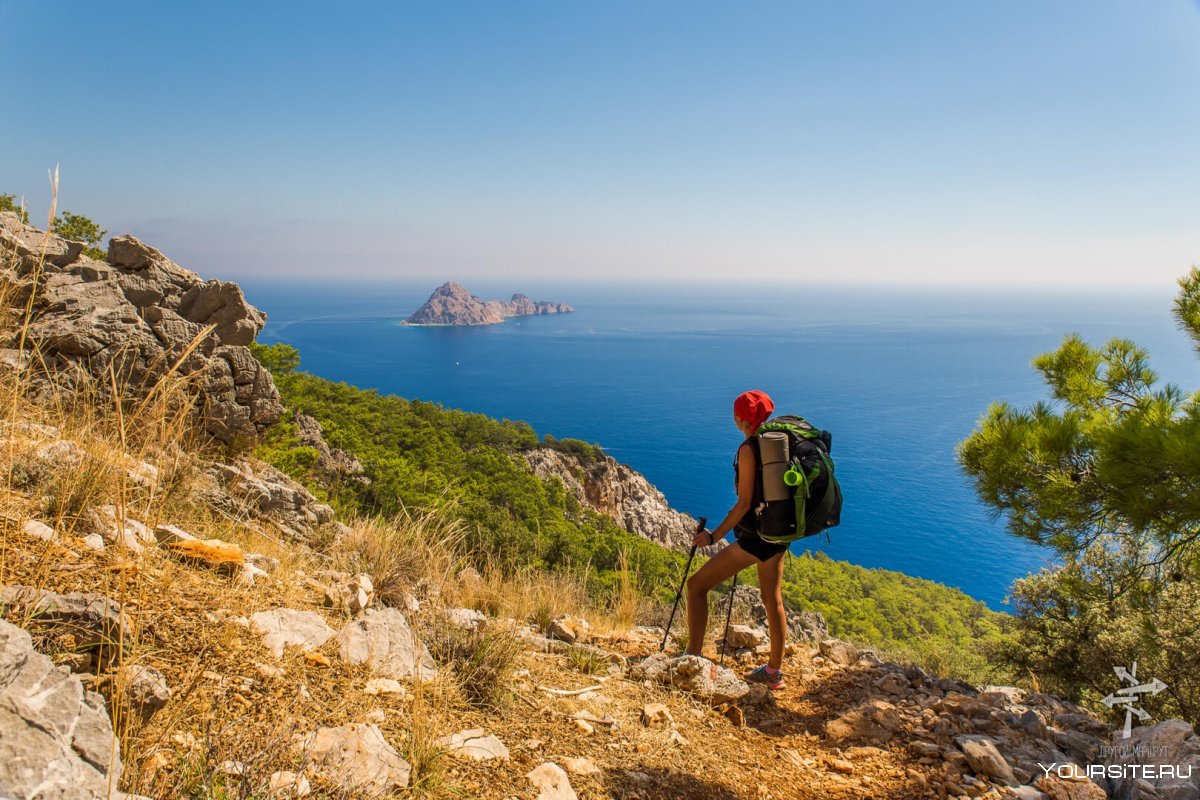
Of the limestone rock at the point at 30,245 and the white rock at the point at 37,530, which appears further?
the limestone rock at the point at 30,245

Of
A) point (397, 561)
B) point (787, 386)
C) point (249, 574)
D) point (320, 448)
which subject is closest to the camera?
point (249, 574)

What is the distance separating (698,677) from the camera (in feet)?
11.6

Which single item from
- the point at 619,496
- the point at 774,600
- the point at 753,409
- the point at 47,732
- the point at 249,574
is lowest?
the point at 619,496

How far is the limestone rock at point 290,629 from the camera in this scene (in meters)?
2.48

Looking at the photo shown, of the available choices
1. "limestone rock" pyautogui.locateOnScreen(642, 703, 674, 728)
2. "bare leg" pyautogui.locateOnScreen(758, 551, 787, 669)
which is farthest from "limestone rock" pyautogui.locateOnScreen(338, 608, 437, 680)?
"bare leg" pyautogui.locateOnScreen(758, 551, 787, 669)

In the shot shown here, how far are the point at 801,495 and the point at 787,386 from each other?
257 feet

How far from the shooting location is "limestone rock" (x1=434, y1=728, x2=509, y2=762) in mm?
2215

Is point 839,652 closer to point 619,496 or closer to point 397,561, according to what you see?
point 397,561

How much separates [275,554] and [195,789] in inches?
91.4

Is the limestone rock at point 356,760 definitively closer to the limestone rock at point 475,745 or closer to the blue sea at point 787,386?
the limestone rock at point 475,745

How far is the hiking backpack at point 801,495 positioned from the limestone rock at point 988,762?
1154mm

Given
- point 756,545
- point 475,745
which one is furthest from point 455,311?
point 475,745

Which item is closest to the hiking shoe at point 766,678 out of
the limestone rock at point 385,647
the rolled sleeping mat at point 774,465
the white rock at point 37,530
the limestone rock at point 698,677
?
the limestone rock at point 698,677

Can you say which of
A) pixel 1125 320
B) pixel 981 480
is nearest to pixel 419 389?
pixel 981 480
